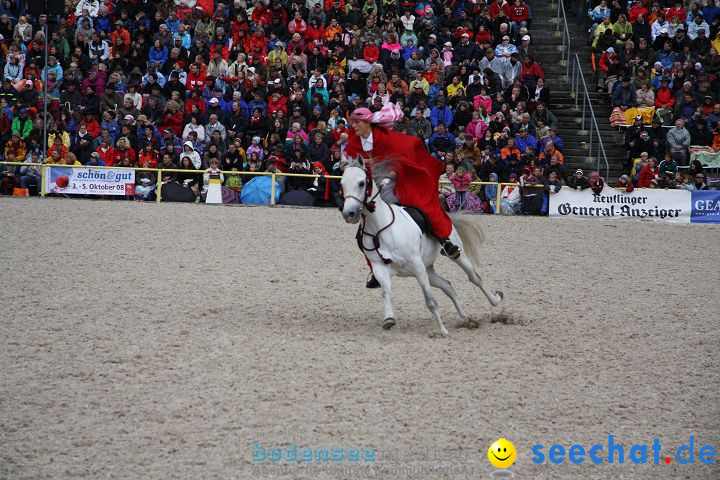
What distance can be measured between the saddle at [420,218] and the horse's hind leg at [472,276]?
57 centimetres

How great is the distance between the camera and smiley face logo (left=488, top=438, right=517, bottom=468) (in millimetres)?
5965

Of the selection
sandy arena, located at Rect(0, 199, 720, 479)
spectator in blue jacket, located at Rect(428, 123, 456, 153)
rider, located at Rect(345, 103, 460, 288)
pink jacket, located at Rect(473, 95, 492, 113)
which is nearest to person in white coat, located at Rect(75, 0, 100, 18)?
spectator in blue jacket, located at Rect(428, 123, 456, 153)

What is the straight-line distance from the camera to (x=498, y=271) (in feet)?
44.5

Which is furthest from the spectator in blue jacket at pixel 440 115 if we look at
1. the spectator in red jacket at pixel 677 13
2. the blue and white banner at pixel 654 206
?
the spectator in red jacket at pixel 677 13

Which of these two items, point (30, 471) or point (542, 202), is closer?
point (30, 471)

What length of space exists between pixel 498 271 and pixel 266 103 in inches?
428

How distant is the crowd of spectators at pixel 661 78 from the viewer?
22.3 m

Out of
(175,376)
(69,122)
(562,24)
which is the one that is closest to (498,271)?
(175,376)

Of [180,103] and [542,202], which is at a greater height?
[180,103]

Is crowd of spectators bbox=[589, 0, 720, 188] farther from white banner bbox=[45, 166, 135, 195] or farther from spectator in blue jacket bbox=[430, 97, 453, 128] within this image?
white banner bbox=[45, 166, 135, 195]

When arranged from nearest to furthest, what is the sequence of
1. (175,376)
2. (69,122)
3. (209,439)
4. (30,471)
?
1. (30,471)
2. (209,439)
3. (175,376)
4. (69,122)

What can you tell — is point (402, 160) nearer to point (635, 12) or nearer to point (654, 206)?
point (654, 206)

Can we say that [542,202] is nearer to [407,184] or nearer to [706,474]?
[407,184]

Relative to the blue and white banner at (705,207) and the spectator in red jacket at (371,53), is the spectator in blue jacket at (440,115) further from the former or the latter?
the blue and white banner at (705,207)
